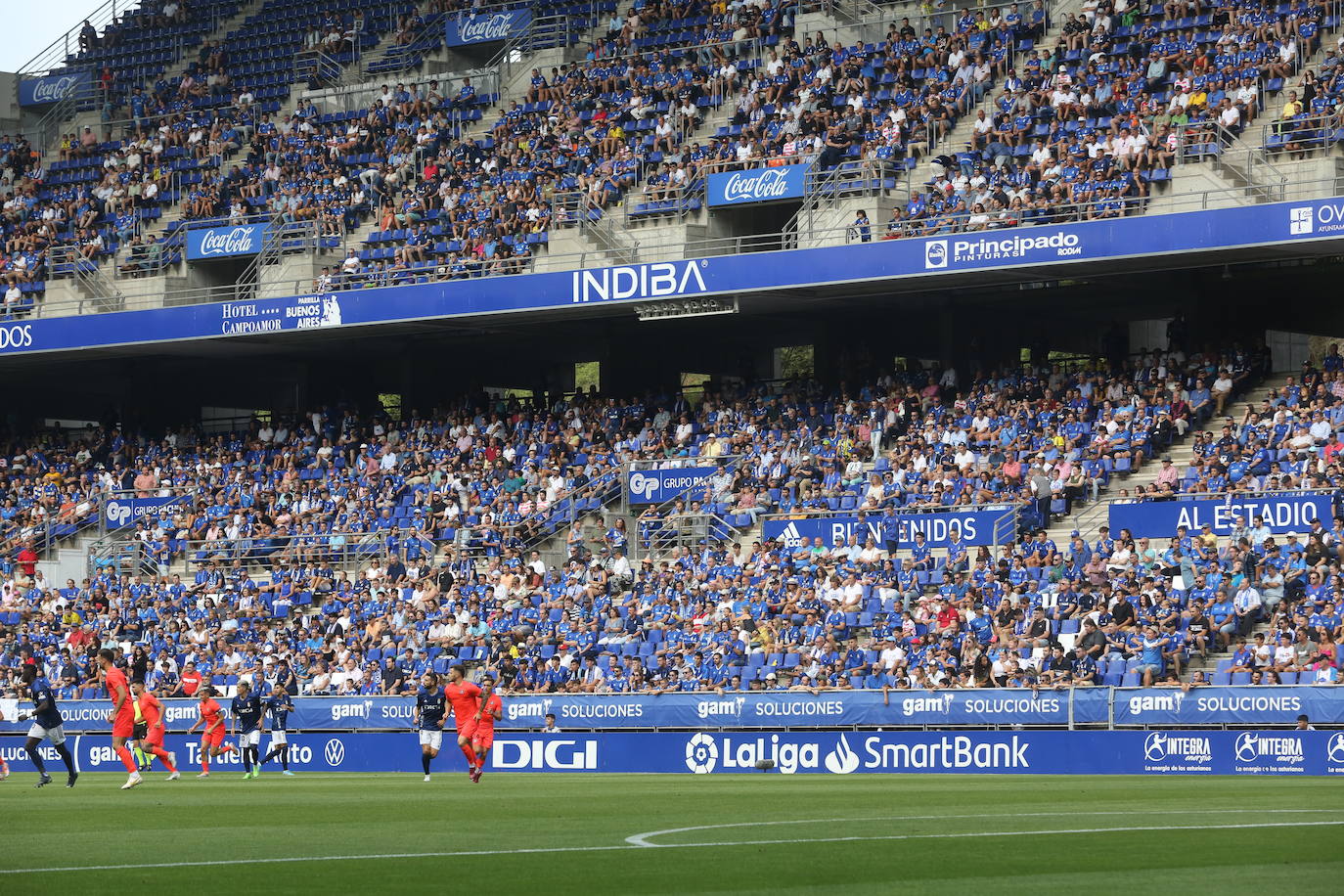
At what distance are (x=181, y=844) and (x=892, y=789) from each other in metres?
9.61

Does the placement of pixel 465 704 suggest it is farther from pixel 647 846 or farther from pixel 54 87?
pixel 54 87

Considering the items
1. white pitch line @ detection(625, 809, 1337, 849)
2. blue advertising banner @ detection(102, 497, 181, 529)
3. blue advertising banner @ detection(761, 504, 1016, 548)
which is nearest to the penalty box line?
white pitch line @ detection(625, 809, 1337, 849)

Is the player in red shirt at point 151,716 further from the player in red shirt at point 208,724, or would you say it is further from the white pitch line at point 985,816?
the white pitch line at point 985,816

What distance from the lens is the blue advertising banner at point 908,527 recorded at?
111ft

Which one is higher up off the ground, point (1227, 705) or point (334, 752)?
point (1227, 705)

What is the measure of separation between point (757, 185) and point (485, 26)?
14.0 metres

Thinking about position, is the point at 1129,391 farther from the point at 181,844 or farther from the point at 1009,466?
the point at 181,844

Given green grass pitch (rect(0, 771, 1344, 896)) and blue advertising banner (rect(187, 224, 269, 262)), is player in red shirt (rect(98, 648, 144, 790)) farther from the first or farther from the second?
blue advertising banner (rect(187, 224, 269, 262))

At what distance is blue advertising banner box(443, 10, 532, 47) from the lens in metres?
50.7

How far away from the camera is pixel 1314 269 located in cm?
3769

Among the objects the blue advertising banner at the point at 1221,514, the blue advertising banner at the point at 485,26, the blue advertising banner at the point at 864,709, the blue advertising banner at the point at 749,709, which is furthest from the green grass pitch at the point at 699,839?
the blue advertising banner at the point at 485,26

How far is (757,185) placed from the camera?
40125 mm

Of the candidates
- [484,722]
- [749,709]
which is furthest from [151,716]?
[749,709]

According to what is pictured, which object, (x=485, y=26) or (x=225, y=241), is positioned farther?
(x=485, y=26)
